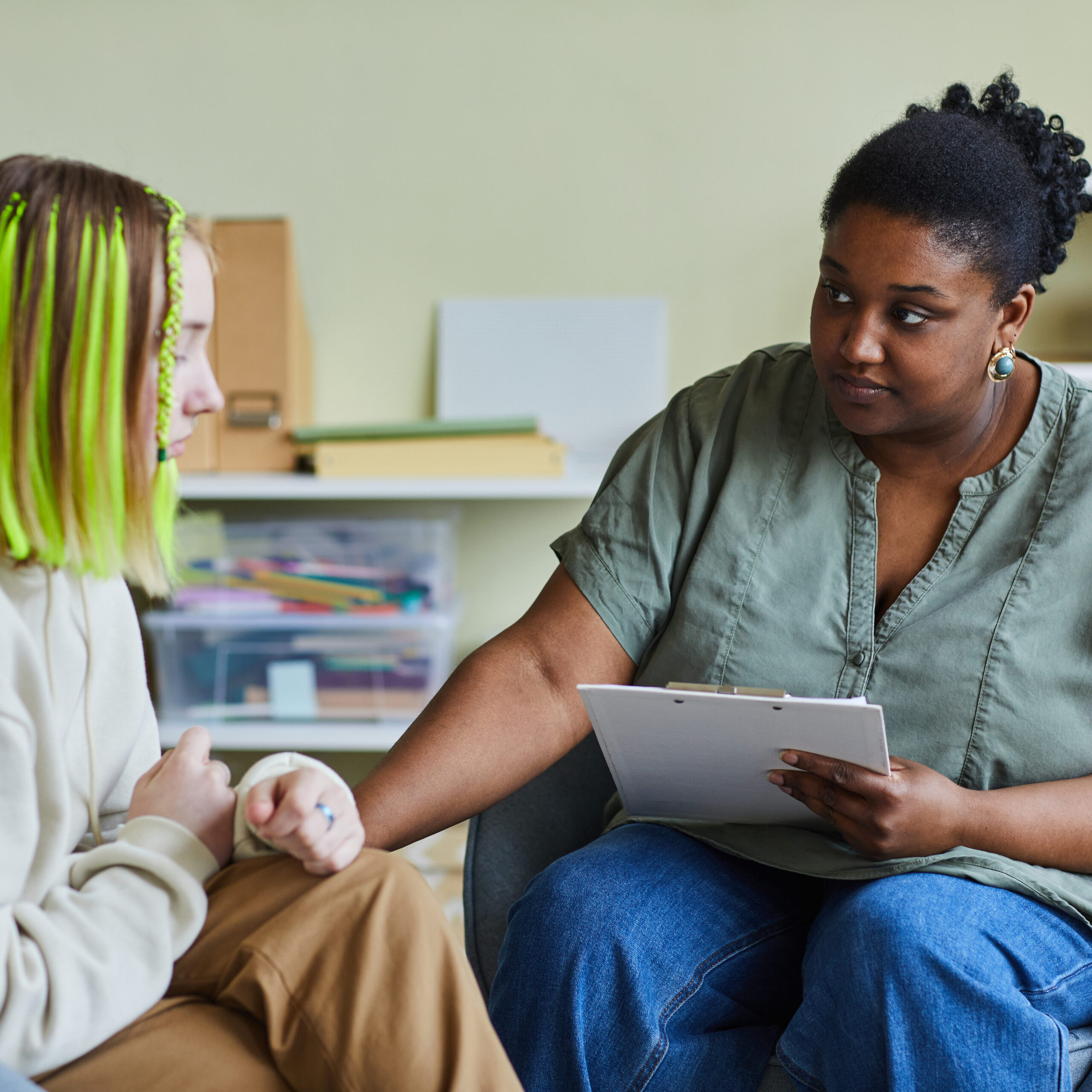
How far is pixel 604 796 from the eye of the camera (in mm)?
1226

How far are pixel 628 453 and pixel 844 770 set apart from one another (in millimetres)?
442

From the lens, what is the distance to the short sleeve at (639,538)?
1121 mm

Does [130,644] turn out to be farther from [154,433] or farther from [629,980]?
[629,980]

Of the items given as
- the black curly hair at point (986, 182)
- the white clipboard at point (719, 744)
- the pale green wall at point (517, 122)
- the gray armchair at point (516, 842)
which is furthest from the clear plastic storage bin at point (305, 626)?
the black curly hair at point (986, 182)

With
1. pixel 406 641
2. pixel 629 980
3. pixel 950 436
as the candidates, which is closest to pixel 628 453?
pixel 950 436

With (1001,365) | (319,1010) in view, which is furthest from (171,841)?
(1001,365)

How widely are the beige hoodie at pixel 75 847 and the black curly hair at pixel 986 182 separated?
0.71m

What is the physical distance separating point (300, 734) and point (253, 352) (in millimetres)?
692

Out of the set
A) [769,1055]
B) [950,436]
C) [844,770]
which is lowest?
[769,1055]

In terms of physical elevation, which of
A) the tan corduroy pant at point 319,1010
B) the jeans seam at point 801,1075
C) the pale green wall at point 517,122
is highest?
the pale green wall at point 517,122

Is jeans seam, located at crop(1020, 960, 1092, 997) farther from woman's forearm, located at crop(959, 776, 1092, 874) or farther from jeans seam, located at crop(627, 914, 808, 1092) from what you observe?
jeans seam, located at crop(627, 914, 808, 1092)

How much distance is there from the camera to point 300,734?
201 cm

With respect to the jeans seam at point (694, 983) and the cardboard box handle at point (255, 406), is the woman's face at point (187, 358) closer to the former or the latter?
the jeans seam at point (694, 983)

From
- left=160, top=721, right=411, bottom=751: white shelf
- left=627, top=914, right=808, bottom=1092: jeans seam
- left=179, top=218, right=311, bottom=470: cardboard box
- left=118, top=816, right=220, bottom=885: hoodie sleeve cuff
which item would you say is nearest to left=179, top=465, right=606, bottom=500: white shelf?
left=179, top=218, right=311, bottom=470: cardboard box
